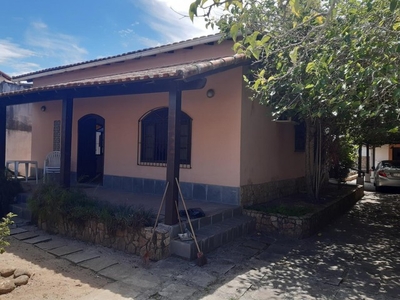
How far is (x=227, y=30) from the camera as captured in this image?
302 inches

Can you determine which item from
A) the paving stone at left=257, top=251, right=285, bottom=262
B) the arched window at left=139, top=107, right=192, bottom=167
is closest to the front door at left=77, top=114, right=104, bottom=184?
the arched window at left=139, top=107, right=192, bottom=167

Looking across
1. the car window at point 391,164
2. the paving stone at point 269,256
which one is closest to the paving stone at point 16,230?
the paving stone at point 269,256

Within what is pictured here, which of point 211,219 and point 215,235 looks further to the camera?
point 211,219

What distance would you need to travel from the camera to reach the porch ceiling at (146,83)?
18.9 feet

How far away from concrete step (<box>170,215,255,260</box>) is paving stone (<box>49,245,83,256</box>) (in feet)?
6.92

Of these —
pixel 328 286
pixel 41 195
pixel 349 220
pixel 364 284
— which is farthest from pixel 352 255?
pixel 41 195

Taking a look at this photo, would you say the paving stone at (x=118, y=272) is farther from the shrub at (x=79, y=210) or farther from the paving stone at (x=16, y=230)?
the paving stone at (x=16, y=230)

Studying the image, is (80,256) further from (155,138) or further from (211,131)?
(155,138)

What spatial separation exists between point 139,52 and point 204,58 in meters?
2.60

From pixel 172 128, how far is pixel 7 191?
5.95 meters

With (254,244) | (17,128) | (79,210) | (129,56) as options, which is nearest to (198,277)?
(254,244)

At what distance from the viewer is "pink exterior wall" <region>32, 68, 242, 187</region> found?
800 cm

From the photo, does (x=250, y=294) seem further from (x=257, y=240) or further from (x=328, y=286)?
(x=257, y=240)

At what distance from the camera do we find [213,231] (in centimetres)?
636
